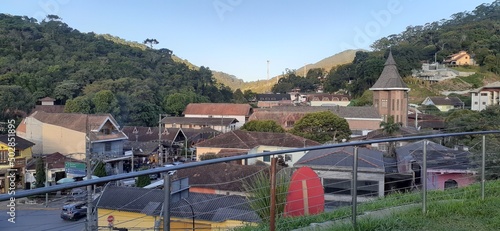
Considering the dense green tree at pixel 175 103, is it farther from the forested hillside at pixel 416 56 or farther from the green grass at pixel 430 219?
the green grass at pixel 430 219

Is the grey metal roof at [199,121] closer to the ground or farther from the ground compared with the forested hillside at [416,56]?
closer to the ground

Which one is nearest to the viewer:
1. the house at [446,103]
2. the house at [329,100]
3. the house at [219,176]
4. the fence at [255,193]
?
the fence at [255,193]

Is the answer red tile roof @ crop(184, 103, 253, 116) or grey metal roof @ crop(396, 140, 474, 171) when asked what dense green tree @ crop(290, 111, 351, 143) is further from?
red tile roof @ crop(184, 103, 253, 116)

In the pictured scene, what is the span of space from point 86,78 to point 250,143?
22262 millimetres

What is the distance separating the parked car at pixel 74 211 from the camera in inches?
260

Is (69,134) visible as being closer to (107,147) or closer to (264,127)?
(107,147)

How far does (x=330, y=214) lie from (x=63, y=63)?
127 feet

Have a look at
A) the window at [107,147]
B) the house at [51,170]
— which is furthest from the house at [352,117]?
the house at [51,170]

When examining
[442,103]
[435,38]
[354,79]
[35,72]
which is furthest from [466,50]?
[35,72]

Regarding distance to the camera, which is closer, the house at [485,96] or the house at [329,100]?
the house at [485,96]

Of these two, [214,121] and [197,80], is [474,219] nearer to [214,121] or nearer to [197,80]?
[214,121]

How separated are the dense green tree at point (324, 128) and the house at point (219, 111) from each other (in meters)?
14.9

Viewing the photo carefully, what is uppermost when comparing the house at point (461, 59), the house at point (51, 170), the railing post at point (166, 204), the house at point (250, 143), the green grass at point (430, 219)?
the house at point (461, 59)

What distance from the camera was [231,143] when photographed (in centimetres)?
1673
